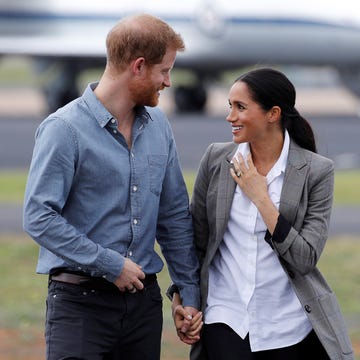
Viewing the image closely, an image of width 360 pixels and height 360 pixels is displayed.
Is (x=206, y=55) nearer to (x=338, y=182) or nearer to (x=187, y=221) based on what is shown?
(x=338, y=182)

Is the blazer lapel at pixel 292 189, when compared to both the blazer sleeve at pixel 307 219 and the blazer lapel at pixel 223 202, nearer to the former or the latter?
the blazer sleeve at pixel 307 219

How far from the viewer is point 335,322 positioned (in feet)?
14.4

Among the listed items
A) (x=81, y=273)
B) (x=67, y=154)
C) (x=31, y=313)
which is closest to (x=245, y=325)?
(x=81, y=273)

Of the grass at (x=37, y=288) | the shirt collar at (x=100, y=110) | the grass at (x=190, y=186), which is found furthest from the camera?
the grass at (x=190, y=186)

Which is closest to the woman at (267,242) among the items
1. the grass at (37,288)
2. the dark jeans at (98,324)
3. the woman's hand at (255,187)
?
the woman's hand at (255,187)

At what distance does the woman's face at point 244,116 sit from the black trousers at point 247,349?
671 millimetres

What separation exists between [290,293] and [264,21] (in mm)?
25139

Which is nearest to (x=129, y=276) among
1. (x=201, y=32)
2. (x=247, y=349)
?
(x=247, y=349)

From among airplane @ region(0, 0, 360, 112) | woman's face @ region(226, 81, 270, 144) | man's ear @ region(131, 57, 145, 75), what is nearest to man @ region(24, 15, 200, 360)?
man's ear @ region(131, 57, 145, 75)

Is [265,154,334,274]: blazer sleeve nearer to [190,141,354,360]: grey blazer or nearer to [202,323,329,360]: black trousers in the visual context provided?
[190,141,354,360]: grey blazer

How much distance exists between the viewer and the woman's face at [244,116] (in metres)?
4.40

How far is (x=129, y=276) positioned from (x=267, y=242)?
1.63ft

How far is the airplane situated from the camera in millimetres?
29094

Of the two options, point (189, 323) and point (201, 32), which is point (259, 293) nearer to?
point (189, 323)
